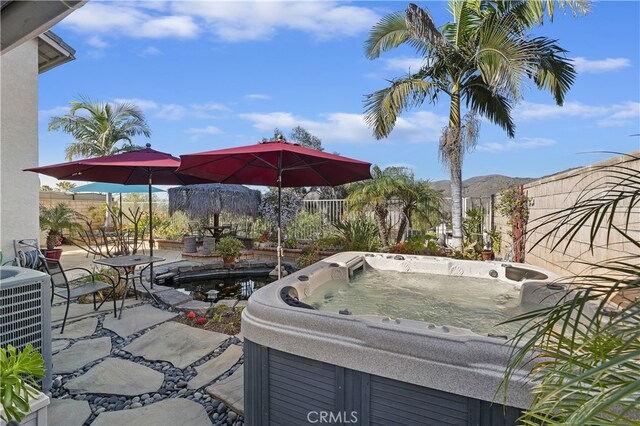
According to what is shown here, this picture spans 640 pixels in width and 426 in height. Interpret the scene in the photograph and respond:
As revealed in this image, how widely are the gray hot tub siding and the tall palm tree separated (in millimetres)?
15290

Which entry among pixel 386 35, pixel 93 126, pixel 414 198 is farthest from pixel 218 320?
pixel 93 126

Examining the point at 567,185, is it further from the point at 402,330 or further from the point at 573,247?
the point at 402,330

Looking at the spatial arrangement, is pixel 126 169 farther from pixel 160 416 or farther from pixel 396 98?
pixel 396 98

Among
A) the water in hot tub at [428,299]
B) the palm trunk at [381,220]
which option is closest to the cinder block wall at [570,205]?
the water in hot tub at [428,299]

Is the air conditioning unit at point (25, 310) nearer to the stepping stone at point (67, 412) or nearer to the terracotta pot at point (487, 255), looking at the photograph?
the stepping stone at point (67, 412)

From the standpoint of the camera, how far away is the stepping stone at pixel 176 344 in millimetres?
3523

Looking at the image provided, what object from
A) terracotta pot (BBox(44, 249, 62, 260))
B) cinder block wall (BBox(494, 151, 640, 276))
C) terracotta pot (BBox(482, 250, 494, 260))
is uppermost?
cinder block wall (BBox(494, 151, 640, 276))

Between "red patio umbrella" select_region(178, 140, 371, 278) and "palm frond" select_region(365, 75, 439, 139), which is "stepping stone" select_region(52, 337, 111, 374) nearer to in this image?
"red patio umbrella" select_region(178, 140, 371, 278)

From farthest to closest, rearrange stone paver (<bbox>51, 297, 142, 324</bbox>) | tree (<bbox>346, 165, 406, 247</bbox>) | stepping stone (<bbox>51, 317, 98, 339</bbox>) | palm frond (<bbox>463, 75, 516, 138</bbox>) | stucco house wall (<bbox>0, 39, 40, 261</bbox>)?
tree (<bbox>346, 165, 406, 247</bbox>)
palm frond (<bbox>463, 75, 516, 138</bbox>)
stucco house wall (<bbox>0, 39, 40, 261</bbox>)
stone paver (<bbox>51, 297, 142, 324</bbox>)
stepping stone (<bbox>51, 317, 98, 339</bbox>)

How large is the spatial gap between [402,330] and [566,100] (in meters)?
9.14

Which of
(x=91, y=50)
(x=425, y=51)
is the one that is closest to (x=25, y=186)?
(x=91, y=50)

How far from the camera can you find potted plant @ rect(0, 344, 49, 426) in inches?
55.7

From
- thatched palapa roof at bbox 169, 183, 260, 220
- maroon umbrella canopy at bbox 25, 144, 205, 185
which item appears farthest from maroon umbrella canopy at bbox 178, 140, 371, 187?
thatched palapa roof at bbox 169, 183, 260, 220

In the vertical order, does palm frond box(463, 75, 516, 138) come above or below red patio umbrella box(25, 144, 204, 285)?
above
